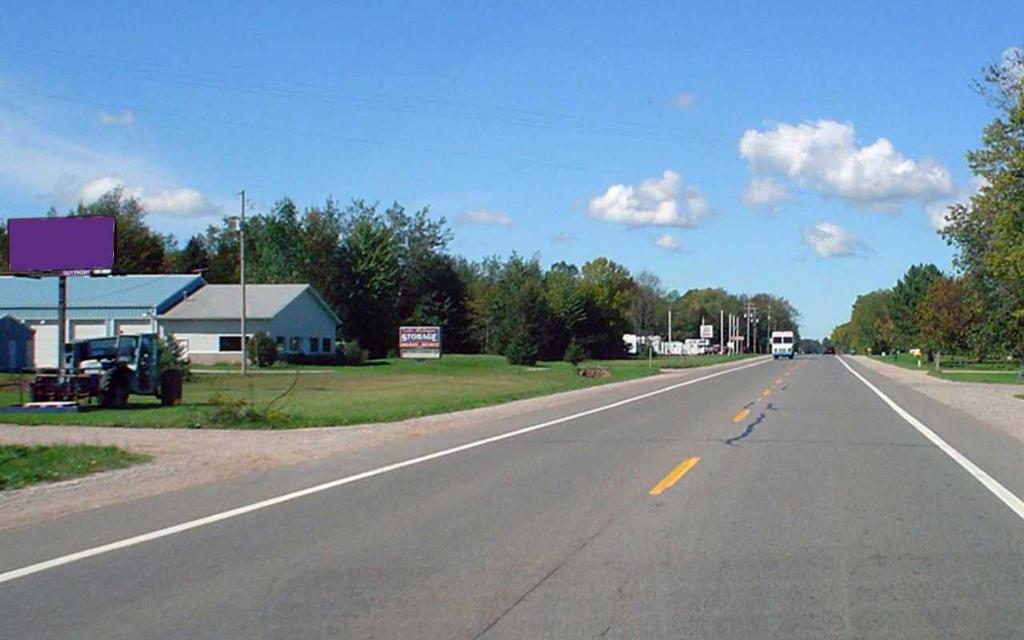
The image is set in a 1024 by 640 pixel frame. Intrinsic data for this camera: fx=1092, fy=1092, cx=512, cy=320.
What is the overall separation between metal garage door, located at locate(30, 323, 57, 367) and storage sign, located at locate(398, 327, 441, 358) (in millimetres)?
23732

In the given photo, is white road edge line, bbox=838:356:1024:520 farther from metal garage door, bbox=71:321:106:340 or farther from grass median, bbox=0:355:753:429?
metal garage door, bbox=71:321:106:340

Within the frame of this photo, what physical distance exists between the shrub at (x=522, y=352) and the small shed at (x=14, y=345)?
3520 centimetres

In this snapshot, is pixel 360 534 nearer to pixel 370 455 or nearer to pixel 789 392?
pixel 370 455

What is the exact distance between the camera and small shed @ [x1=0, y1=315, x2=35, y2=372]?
68.6m

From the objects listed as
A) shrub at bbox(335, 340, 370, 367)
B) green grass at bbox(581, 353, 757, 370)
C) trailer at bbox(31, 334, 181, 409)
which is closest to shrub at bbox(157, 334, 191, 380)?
trailer at bbox(31, 334, 181, 409)

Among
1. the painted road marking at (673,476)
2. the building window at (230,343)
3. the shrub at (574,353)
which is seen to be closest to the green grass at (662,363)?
the shrub at (574,353)

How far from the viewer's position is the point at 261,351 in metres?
72.5

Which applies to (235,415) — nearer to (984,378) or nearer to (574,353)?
(984,378)

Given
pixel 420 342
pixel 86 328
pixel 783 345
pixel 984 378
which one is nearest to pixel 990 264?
pixel 984 378

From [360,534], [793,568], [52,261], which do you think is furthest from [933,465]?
[52,261]

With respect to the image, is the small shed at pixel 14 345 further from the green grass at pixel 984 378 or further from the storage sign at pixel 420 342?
the green grass at pixel 984 378

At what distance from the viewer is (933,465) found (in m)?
16.7

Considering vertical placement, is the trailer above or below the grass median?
above

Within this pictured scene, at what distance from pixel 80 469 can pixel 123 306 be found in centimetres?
6736
